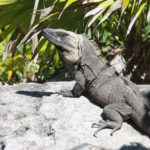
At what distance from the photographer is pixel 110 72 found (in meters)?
3.90

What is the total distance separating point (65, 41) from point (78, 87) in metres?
0.66

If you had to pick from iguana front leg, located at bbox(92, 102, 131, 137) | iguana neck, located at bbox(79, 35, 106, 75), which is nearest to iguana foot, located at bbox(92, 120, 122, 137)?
iguana front leg, located at bbox(92, 102, 131, 137)

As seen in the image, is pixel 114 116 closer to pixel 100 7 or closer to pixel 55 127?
pixel 55 127

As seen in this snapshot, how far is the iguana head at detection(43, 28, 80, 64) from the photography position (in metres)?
3.87

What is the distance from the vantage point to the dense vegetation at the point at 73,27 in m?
3.99

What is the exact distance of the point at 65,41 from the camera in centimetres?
387

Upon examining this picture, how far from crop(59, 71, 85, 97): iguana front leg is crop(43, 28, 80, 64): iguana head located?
0.26 m

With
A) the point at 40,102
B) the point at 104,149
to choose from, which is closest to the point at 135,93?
the point at 104,149

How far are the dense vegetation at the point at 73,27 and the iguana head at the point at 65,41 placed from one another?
0.24 m

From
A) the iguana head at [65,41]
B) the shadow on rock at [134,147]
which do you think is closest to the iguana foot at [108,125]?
the shadow on rock at [134,147]

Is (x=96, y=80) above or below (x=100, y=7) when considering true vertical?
below

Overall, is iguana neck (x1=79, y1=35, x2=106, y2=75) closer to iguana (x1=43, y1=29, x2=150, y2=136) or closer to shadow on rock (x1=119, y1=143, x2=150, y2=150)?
iguana (x1=43, y1=29, x2=150, y2=136)

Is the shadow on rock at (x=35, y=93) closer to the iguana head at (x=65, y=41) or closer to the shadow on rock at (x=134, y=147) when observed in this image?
the iguana head at (x=65, y=41)

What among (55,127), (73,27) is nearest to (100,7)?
(73,27)
